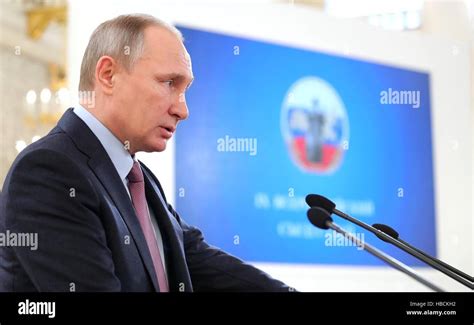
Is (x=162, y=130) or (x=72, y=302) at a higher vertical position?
(x=162, y=130)

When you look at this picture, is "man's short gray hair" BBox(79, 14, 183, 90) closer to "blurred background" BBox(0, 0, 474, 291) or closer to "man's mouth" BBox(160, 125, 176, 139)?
"man's mouth" BBox(160, 125, 176, 139)

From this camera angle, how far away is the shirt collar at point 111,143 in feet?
5.36

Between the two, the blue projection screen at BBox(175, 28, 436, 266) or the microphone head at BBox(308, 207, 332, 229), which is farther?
the blue projection screen at BBox(175, 28, 436, 266)

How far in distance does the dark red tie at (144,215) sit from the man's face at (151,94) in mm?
62

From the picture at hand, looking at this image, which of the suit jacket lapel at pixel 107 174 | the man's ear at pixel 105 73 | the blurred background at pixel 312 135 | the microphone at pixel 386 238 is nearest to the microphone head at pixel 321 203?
the microphone at pixel 386 238

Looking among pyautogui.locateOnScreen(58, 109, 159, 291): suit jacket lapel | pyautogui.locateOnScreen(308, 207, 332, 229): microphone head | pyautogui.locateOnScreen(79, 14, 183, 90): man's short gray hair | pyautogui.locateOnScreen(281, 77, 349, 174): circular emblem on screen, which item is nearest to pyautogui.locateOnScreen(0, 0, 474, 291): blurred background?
pyautogui.locateOnScreen(281, 77, 349, 174): circular emblem on screen

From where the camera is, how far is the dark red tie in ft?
5.22

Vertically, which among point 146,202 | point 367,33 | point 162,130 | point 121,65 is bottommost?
point 146,202

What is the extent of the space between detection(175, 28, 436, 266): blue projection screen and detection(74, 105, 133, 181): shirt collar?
7.84ft

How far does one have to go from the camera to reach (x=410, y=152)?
488 cm

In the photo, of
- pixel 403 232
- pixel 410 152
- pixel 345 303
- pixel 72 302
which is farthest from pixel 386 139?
pixel 72 302

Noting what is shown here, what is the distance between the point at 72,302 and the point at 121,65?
0.55 meters

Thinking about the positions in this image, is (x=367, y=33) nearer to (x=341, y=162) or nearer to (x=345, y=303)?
(x=341, y=162)

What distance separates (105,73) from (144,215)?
346 millimetres
